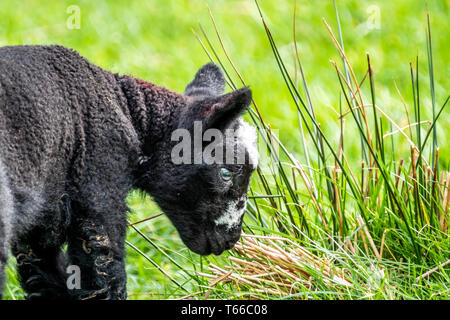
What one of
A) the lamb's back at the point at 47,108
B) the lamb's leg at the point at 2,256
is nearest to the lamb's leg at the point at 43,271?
the lamb's back at the point at 47,108

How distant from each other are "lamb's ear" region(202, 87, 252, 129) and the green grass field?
1.31 ft

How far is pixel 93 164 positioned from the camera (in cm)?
349

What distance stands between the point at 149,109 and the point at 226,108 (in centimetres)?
58

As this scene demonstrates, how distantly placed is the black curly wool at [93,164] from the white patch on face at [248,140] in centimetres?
4

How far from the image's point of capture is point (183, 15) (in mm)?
8633

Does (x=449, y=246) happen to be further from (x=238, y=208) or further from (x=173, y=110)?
(x=173, y=110)

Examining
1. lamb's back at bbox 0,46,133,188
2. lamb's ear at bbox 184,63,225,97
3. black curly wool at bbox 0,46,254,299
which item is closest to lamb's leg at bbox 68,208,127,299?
black curly wool at bbox 0,46,254,299

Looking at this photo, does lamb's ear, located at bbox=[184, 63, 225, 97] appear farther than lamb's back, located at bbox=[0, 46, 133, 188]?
Yes

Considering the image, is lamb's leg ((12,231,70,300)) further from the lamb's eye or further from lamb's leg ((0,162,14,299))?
the lamb's eye

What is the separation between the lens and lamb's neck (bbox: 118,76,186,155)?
148 inches

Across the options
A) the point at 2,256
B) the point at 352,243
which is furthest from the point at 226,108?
the point at 2,256

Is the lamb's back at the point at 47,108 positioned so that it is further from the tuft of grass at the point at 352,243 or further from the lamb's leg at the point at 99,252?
the tuft of grass at the point at 352,243
